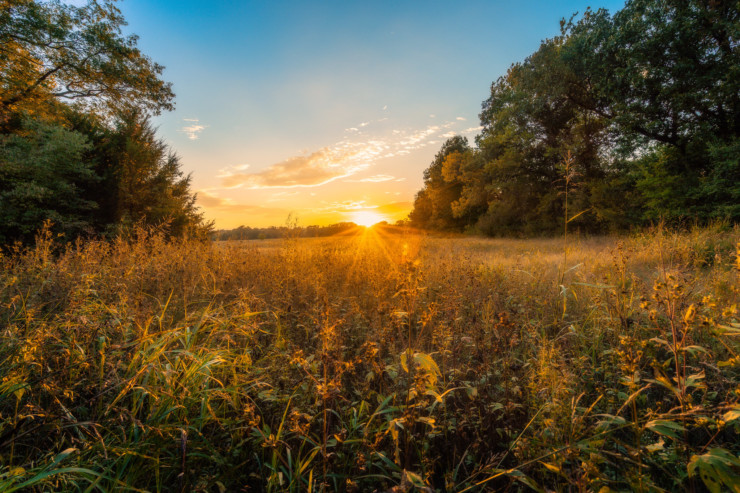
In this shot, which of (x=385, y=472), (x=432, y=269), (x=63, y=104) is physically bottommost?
(x=385, y=472)

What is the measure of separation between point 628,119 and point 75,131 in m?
23.5

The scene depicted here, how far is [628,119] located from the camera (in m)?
13.9

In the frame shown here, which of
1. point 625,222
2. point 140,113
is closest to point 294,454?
point 140,113

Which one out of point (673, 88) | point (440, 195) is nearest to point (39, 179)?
point (673, 88)

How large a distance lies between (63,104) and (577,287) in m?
16.9

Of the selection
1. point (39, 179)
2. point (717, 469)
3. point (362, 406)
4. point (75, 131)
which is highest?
point (75, 131)

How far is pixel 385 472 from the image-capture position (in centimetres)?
167

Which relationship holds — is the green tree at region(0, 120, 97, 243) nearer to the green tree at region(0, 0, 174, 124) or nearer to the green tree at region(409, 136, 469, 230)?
the green tree at region(0, 0, 174, 124)

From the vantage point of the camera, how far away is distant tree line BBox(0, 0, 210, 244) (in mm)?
8977

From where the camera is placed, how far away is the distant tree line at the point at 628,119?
12.2 metres

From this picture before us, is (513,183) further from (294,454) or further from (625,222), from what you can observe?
(294,454)

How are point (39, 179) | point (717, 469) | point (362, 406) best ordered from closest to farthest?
point (717, 469) → point (362, 406) → point (39, 179)

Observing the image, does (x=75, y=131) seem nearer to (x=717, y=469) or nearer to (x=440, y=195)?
(x=717, y=469)

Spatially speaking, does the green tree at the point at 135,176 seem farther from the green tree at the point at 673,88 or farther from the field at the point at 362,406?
the green tree at the point at 673,88
